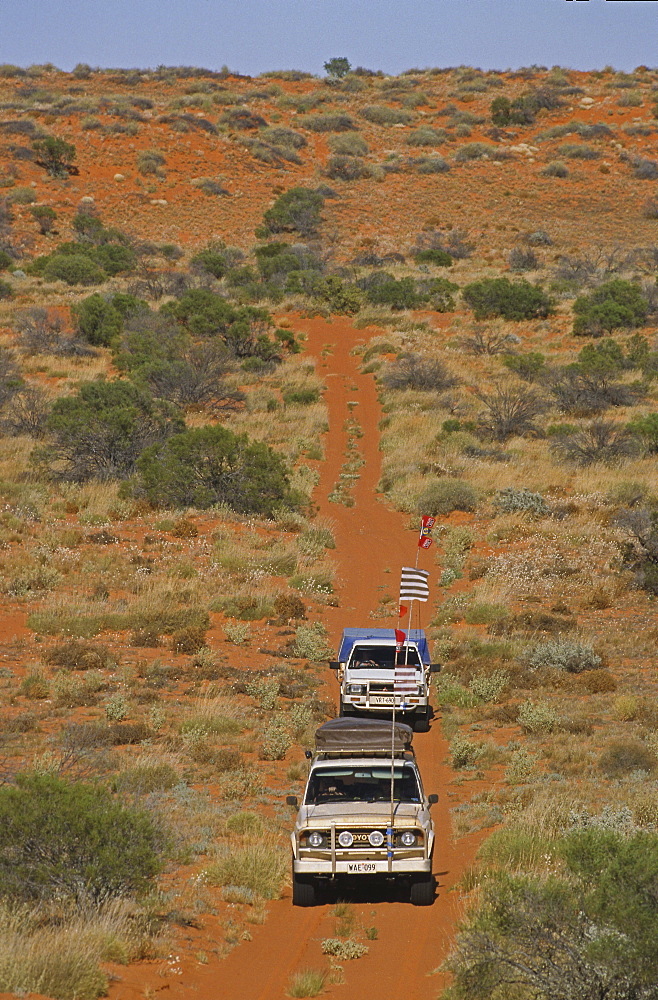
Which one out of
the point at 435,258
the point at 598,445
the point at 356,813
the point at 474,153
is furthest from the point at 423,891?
the point at 474,153

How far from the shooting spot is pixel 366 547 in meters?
26.7

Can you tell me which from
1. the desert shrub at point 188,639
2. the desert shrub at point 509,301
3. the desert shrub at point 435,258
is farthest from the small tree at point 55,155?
the desert shrub at point 188,639

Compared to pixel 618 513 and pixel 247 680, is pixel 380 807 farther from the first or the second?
pixel 618 513

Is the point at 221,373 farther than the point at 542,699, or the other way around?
the point at 221,373

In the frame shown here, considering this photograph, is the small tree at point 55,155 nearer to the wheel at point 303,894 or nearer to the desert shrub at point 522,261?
the desert shrub at point 522,261

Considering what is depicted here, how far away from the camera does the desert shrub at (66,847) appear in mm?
8812

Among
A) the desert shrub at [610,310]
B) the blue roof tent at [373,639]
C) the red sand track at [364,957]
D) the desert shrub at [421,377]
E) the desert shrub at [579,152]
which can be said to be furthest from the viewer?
the desert shrub at [579,152]

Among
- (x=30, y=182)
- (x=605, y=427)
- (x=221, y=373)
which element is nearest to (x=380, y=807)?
(x=605, y=427)

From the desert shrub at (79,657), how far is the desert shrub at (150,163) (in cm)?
5958

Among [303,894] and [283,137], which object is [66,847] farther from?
[283,137]

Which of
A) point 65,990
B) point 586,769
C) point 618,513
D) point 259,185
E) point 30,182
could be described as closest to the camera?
point 65,990

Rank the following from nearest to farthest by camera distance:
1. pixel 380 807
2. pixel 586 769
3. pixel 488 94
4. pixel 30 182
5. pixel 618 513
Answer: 1. pixel 380 807
2. pixel 586 769
3. pixel 618 513
4. pixel 30 182
5. pixel 488 94

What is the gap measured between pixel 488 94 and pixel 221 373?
65.8 m

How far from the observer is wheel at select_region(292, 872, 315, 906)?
33.2 feet
